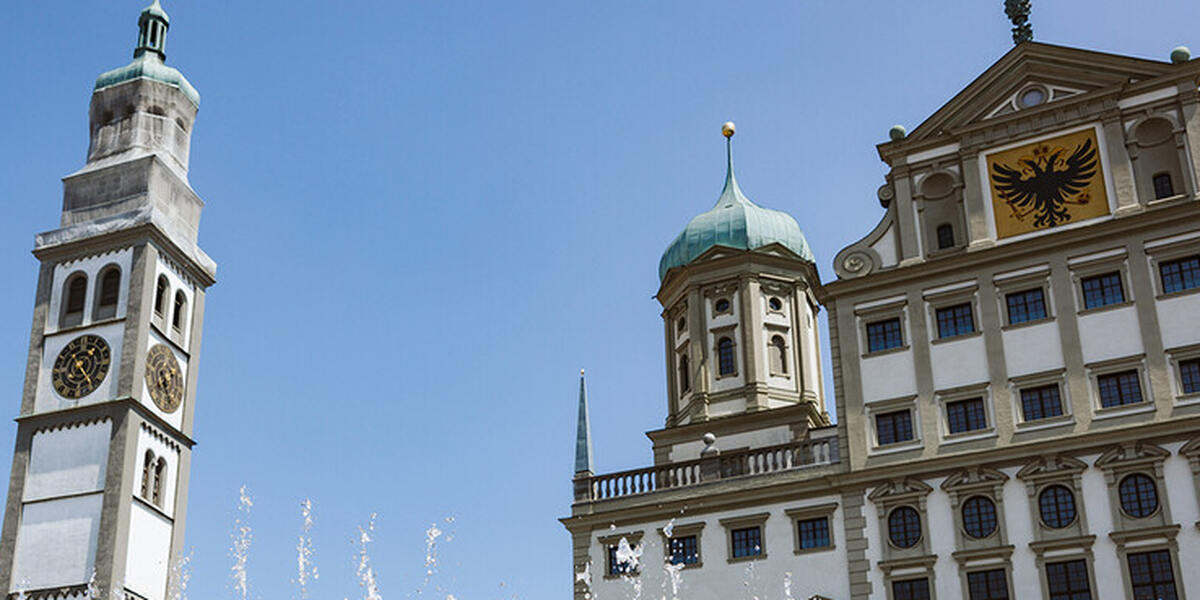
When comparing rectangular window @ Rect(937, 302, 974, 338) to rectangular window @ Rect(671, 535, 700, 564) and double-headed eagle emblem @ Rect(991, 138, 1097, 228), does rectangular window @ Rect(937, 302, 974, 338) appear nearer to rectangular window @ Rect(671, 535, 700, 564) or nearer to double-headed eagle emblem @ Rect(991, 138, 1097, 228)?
double-headed eagle emblem @ Rect(991, 138, 1097, 228)

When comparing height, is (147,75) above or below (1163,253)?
above

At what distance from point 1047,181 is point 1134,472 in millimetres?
8636

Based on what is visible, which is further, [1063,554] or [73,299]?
[73,299]

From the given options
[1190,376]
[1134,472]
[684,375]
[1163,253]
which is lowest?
[1134,472]

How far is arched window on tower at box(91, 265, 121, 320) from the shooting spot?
2185 inches

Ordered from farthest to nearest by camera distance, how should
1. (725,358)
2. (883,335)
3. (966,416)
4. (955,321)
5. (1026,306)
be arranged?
(725,358)
(883,335)
(955,321)
(1026,306)
(966,416)

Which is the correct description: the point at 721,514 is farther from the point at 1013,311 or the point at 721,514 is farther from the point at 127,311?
the point at 127,311

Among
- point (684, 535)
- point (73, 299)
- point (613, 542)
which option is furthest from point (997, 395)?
point (73, 299)

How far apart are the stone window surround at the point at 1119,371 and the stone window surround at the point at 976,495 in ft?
9.59

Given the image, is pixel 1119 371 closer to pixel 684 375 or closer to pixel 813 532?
pixel 813 532

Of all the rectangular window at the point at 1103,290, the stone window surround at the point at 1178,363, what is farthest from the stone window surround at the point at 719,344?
the stone window surround at the point at 1178,363

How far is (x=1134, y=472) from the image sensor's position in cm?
3478

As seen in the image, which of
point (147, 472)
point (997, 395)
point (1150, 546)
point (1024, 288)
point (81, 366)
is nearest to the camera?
point (1150, 546)

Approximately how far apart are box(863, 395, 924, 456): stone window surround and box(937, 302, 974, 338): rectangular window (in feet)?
6.86
